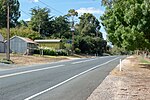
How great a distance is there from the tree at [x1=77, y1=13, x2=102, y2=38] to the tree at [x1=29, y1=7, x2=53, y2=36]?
93.7 ft

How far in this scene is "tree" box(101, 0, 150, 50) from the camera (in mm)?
26145

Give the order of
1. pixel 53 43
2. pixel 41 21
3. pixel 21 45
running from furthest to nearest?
pixel 41 21, pixel 53 43, pixel 21 45

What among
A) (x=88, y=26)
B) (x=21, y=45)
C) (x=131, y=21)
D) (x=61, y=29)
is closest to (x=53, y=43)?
(x=21, y=45)

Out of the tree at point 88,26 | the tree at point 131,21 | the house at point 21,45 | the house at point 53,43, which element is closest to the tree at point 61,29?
the tree at point 88,26

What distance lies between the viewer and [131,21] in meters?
27.9

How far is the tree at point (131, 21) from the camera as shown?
1029 inches

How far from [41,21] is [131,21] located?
312 feet

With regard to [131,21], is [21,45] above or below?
below

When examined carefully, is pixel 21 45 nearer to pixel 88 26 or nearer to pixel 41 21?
pixel 41 21

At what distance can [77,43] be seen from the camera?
10781cm

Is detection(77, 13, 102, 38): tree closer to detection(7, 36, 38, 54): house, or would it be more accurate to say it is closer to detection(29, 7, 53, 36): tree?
detection(29, 7, 53, 36): tree

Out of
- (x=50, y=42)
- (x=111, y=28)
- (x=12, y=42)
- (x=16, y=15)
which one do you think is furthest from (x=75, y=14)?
(x=111, y=28)

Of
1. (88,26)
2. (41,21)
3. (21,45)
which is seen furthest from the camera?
(88,26)

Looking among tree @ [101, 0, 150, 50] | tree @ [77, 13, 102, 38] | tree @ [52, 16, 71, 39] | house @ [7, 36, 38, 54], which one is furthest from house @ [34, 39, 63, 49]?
tree @ [101, 0, 150, 50]
